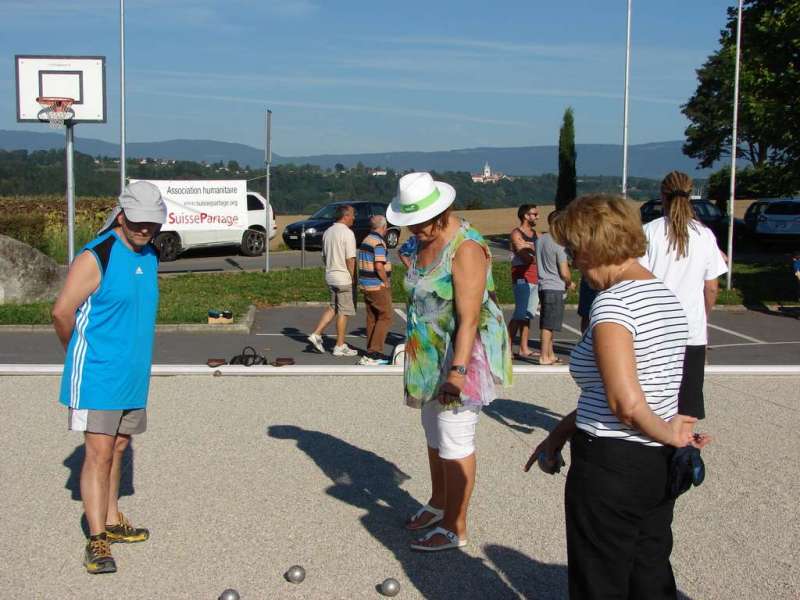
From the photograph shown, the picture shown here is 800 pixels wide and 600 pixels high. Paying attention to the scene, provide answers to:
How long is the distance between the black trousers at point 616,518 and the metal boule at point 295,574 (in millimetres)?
1575

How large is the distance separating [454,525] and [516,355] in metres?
6.97

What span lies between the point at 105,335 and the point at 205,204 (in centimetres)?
1899

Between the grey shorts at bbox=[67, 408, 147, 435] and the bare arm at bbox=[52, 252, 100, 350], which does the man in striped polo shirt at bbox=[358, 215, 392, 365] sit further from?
the bare arm at bbox=[52, 252, 100, 350]

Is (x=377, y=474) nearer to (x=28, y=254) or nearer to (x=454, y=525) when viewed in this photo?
(x=454, y=525)

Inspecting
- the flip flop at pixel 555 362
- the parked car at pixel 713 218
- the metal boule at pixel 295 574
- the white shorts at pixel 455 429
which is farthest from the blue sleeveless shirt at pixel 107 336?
the parked car at pixel 713 218

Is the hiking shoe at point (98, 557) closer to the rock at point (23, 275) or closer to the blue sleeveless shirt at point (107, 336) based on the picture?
the blue sleeveless shirt at point (107, 336)

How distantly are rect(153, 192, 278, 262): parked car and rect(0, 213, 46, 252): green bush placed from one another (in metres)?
2.85

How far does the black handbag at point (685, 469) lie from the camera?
10.6 feet

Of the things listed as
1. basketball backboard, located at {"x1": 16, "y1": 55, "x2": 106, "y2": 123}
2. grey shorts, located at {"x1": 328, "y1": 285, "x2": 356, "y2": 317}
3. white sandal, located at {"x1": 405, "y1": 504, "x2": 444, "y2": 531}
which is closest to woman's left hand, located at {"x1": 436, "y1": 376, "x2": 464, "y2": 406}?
white sandal, located at {"x1": 405, "y1": 504, "x2": 444, "y2": 531}

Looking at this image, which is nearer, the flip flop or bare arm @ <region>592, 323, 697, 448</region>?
bare arm @ <region>592, 323, 697, 448</region>

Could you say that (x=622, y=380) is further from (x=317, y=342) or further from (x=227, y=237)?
(x=227, y=237)

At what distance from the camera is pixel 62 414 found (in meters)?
8.00

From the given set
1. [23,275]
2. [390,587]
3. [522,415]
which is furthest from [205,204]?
[390,587]

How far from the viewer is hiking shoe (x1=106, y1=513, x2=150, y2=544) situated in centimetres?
508
